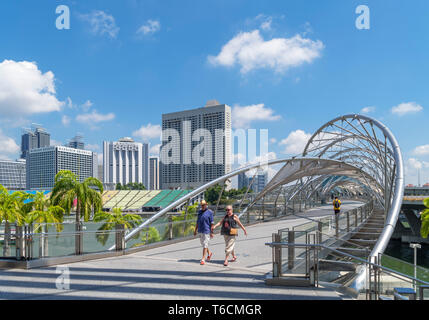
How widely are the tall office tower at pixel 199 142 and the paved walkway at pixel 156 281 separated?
4994 inches

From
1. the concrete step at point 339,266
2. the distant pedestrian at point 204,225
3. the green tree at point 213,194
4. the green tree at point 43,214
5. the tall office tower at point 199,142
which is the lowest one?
the green tree at point 213,194

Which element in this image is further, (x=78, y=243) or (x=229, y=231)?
(x=78, y=243)

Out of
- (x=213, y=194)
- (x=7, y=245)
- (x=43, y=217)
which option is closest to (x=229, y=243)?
(x=7, y=245)

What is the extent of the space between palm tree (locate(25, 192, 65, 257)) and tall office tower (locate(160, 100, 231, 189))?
114 m

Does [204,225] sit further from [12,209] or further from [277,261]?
[12,209]

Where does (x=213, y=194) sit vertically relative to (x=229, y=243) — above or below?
below

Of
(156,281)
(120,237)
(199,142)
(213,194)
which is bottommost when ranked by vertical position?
(213,194)

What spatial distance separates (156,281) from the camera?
665cm

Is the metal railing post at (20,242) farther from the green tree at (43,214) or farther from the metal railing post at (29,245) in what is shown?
the green tree at (43,214)

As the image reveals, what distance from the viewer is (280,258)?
6426mm

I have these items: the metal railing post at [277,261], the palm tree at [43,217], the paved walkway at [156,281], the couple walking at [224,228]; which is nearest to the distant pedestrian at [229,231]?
the couple walking at [224,228]

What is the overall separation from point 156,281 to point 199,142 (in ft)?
460

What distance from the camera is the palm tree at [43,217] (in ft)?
26.5

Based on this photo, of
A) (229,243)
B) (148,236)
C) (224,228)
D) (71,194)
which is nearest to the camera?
(229,243)
